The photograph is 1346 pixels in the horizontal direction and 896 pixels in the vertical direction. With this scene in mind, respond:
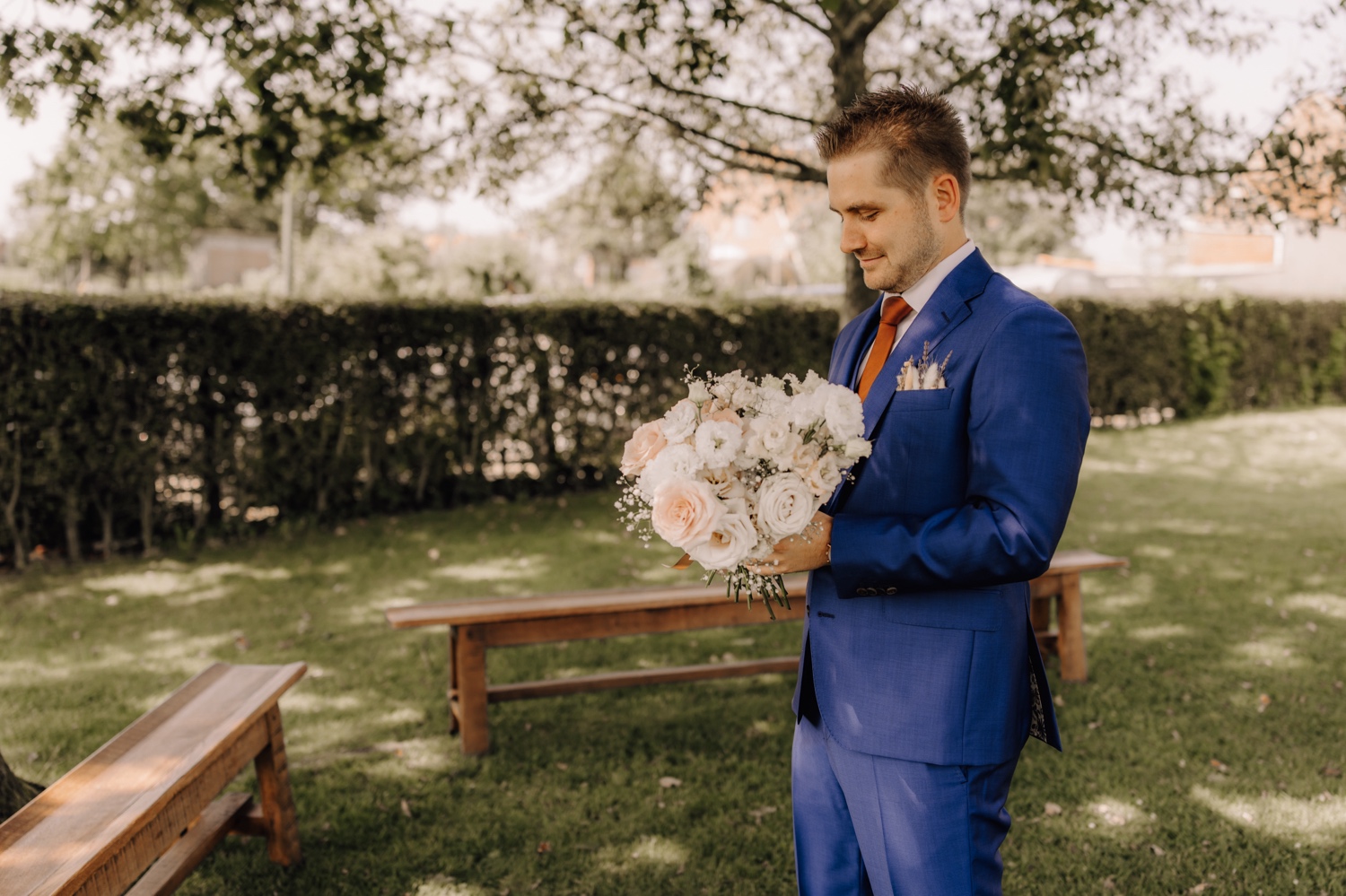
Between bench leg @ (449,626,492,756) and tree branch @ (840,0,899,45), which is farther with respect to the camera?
tree branch @ (840,0,899,45)

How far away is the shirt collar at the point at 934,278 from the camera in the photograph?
2148mm

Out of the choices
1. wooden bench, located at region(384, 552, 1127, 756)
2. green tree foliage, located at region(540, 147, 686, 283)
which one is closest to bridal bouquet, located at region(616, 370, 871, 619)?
wooden bench, located at region(384, 552, 1127, 756)

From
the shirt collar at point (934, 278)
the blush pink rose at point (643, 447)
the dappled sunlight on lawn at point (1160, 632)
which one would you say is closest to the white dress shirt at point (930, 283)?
the shirt collar at point (934, 278)

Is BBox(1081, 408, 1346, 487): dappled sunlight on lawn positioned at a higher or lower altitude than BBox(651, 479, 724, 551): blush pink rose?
lower

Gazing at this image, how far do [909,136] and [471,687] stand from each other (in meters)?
3.62

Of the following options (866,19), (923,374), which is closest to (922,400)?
(923,374)

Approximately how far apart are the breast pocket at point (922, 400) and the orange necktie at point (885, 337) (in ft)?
0.55

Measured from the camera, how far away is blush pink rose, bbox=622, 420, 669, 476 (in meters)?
2.13

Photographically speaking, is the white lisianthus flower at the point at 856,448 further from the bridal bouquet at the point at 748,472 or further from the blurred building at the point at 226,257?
the blurred building at the point at 226,257

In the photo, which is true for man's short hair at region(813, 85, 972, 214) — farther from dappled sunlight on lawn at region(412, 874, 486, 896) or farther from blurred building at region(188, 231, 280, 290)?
blurred building at region(188, 231, 280, 290)

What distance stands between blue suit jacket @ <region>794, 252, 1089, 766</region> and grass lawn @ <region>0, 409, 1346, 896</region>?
196 cm

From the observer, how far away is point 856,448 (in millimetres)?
1942

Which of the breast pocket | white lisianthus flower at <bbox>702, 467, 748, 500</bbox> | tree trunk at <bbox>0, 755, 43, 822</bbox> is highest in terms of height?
the breast pocket

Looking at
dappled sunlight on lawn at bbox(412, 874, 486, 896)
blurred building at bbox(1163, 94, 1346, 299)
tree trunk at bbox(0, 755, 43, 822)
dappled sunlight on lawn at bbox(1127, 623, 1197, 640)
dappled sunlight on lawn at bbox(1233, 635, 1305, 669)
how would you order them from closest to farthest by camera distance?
→ 1. tree trunk at bbox(0, 755, 43, 822)
2. dappled sunlight on lawn at bbox(412, 874, 486, 896)
3. dappled sunlight on lawn at bbox(1233, 635, 1305, 669)
4. dappled sunlight on lawn at bbox(1127, 623, 1197, 640)
5. blurred building at bbox(1163, 94, 1346, 299)
